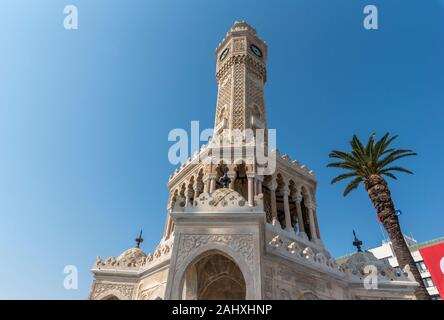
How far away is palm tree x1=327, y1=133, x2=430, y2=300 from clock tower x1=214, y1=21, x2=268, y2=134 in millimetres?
6108

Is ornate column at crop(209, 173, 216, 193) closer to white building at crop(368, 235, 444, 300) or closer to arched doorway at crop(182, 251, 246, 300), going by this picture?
arched doorway at crop(182, 251, 246, 300)

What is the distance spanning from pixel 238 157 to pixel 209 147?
1.79m

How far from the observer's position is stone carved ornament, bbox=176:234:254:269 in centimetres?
806

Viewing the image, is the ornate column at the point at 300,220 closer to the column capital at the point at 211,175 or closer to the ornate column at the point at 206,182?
the column capital at the point at 211,175

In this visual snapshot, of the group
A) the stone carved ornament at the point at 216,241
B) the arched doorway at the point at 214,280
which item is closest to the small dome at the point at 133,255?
the arched doorway at the point at 214,280

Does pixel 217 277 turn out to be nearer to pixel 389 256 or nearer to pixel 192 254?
pixel 192 254

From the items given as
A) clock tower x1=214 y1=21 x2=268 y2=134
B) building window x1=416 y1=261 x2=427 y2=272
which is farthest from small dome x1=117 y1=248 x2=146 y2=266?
building window x1=416 y1=261 x2=427 y2=272

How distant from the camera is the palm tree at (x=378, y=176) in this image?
1540 cm

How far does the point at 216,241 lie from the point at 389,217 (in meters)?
11.9

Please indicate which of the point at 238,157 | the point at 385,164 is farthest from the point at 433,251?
the point at 238,157

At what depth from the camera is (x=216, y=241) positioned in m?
8.33

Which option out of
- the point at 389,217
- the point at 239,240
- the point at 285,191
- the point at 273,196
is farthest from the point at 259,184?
the point at 239,240

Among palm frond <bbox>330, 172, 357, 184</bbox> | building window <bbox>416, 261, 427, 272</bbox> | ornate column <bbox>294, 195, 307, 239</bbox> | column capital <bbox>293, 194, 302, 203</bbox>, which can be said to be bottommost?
ornate column <bbox>294, 195, 307, 239</bbox>

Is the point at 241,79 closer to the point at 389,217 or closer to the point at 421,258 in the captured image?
the point at 389,217
